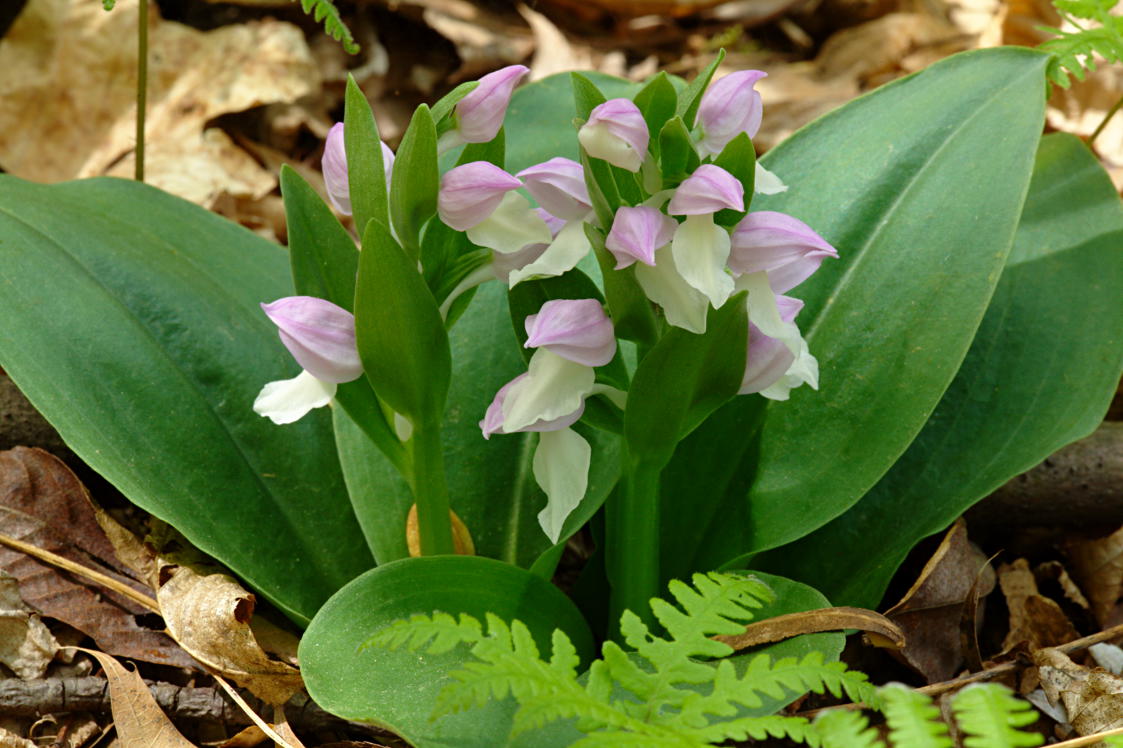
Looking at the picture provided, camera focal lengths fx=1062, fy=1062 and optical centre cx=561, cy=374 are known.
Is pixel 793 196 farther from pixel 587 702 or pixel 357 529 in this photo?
pixel 587 702

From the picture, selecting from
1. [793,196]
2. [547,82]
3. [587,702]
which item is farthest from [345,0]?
[587,702]

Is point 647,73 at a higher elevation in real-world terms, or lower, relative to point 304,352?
lower

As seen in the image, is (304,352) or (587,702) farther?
(304,352)

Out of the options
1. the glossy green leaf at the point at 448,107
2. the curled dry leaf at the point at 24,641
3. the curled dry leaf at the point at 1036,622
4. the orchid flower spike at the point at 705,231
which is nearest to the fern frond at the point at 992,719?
the orchid flower spike at the point at 705,231

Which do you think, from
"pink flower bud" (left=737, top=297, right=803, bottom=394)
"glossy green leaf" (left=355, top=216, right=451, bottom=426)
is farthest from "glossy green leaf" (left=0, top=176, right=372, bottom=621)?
"pink flower bud" (left=737, top=297, right=803, bottom=394)

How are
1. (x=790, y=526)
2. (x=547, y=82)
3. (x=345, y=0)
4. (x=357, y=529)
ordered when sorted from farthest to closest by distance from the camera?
(x=345, y=0)
(x=547, y=82)
(x=357, y=529)
(x=790, y=526)

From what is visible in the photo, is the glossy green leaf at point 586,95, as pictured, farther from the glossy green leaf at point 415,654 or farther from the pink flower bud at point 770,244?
the glossy green leaf at point 415,654

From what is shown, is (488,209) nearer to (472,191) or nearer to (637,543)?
(472,191)
